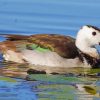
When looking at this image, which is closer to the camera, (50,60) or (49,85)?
(49,85)

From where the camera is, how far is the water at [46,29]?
38.4 feet

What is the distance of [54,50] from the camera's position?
1440cm

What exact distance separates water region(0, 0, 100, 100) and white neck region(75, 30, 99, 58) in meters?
0.80

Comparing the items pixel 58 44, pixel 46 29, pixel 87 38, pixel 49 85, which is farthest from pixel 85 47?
pixel 49 85

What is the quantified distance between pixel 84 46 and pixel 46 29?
89.2 inches

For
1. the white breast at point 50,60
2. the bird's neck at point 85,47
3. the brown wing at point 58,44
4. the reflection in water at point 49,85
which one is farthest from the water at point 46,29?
the bird's neck at point 85,47

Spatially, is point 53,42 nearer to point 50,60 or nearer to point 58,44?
point 58,44

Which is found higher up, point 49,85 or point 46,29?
point 46,29

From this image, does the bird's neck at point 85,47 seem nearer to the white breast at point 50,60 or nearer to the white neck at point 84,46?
the white neck at point 84,46

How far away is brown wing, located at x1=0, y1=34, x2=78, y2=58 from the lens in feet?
47.3

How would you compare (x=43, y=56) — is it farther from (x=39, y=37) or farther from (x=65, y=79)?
(x=65, y=79)

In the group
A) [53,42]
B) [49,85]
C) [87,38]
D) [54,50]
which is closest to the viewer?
[49,85]

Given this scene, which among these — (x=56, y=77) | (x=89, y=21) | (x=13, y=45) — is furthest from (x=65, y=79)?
(x=89, y=21)

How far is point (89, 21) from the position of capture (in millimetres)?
18266
